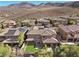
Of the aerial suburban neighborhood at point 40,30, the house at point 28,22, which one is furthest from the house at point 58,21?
the house at point 28,22

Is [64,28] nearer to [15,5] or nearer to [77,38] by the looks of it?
[77,38]

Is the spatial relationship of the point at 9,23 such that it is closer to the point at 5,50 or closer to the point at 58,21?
the point at 5,50

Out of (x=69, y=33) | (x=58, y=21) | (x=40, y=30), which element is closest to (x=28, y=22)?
(x=40, y=30)

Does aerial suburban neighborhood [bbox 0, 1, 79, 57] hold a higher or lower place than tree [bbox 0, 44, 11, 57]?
higher

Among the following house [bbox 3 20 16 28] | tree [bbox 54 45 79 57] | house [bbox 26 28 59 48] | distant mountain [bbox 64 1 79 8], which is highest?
distant mountain [bbox 64 1 79 8]

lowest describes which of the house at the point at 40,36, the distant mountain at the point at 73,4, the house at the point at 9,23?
the house at the point at 40,36

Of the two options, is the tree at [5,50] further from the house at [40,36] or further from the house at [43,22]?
the house at [43,22]

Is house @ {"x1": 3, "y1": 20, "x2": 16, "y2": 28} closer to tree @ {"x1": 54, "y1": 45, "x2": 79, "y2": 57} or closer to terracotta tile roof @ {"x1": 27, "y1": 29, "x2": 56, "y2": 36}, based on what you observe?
terracotta tile roof @ {"x1": 27, "y1": 29, "x2": 56, "y2": 36}

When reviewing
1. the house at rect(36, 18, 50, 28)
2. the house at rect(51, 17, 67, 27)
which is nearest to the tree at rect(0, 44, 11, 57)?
the house at rect(36, 18, 50, 28)

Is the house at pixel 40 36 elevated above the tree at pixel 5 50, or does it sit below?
above
